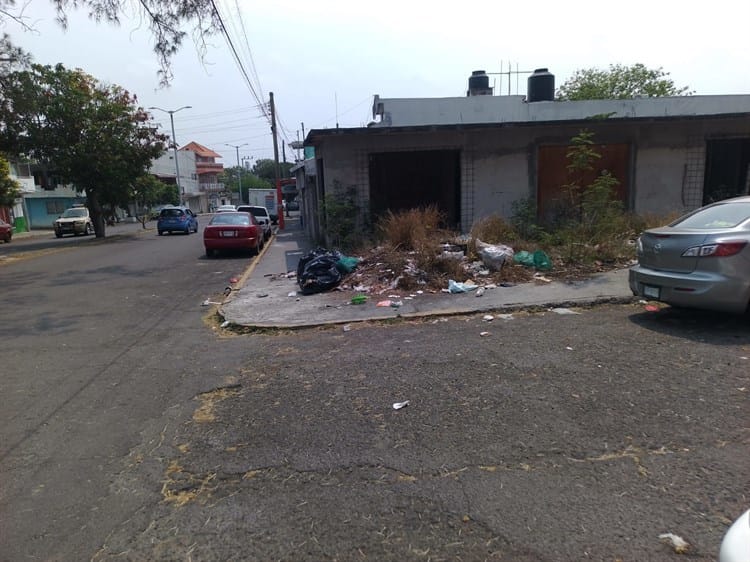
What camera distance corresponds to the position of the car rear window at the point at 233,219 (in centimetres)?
1878

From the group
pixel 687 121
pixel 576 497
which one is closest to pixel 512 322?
pixel 576 497

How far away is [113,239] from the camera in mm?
29719

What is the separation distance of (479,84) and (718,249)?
79.5 ft

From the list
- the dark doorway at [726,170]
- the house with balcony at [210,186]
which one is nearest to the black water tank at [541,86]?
the dark doorway at [726,170]

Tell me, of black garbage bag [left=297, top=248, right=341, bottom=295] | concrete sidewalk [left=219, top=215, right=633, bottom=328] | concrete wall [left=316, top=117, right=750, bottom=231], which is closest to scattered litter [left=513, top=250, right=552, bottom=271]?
concrete sidewalk [left=219, top=215, right=633, bottom=328]

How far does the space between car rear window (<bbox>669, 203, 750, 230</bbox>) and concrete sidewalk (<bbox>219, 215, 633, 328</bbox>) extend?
165 centimetres

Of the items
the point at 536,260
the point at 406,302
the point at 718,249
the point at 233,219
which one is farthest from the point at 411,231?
the point at 233,219

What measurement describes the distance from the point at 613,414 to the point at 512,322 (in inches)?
122

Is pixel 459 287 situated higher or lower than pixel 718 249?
lower

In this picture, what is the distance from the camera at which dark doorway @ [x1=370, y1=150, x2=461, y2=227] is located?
1669 centimetres

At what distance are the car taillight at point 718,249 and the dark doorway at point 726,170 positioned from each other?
34.1 feet

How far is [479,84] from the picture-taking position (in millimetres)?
28047

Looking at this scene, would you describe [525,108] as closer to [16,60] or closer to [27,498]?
[16,60]

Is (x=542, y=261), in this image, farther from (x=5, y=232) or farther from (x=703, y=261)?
(x=5, y=232)
